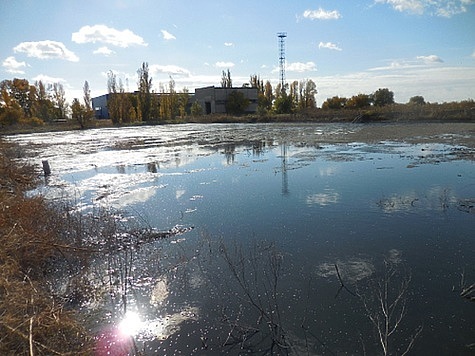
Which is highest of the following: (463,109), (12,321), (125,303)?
(463,109)

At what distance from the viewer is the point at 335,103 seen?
56219mm

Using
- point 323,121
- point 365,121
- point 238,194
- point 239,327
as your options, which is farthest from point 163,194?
point 323,121

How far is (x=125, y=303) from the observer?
15.3 ft

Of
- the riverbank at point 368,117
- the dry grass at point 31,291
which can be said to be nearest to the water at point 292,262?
the dry grass at point 31,291

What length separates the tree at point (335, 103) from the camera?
2199 inches

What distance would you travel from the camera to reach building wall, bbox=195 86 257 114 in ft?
217

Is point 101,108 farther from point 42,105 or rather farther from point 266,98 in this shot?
point 266,98

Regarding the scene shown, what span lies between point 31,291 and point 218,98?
6433cm

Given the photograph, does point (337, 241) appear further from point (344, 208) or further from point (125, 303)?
point (125, 303)

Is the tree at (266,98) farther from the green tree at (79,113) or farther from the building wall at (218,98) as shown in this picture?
the green tree at (79,113)

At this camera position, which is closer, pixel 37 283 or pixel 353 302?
pixel 353 302

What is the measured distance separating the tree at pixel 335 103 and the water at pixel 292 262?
46.3m

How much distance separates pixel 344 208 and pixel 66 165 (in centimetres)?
1407

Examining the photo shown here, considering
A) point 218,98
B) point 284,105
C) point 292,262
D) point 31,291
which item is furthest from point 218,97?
point 31,291
